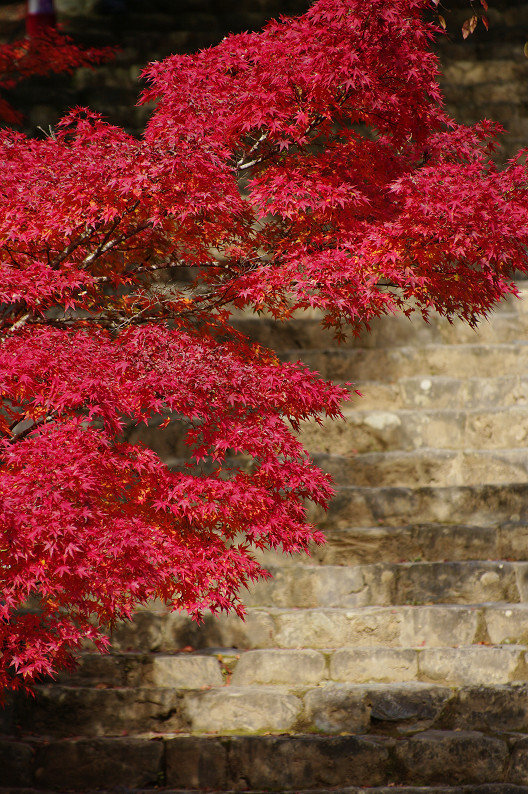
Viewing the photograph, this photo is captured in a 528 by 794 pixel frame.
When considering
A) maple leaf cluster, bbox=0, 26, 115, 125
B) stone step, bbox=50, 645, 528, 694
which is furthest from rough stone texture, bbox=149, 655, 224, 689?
maple leaf cluster, bbox=0, 26, 115, 125

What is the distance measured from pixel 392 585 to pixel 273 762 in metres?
1.50

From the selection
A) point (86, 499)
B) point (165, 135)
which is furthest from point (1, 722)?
point (165, 135)

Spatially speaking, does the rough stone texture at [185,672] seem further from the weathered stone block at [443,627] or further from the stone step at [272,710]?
the weathered stone block at [443,627]

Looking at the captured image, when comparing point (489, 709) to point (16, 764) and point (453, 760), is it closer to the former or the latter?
point (453, 760)

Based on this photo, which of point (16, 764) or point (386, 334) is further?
point (386, 334)

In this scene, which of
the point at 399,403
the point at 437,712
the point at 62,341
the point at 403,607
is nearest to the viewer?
the point at 62,341

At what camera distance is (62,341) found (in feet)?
12.1

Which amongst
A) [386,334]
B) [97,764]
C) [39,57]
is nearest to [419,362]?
[386,334]

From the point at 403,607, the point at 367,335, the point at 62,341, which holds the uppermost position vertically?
the point at 367,335

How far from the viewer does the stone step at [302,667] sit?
5.36 m

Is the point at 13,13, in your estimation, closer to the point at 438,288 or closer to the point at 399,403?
the point at 399,403

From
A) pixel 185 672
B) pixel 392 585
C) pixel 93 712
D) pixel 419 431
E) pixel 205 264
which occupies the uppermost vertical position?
pixel 205 264

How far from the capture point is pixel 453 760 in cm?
493

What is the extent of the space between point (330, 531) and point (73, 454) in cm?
316
